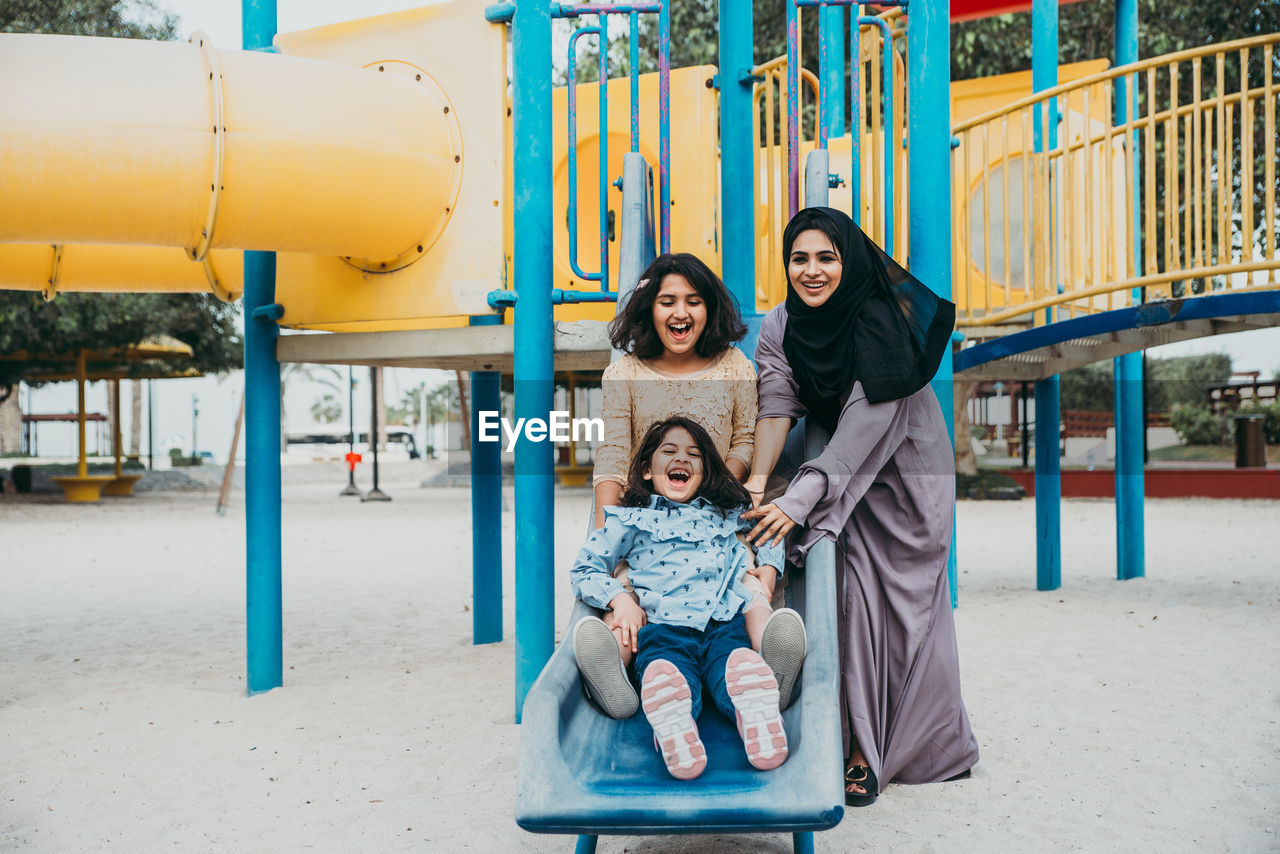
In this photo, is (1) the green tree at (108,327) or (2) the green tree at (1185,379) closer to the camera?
(1) the green tree at (108,327)

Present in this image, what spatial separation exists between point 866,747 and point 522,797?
4.31ft

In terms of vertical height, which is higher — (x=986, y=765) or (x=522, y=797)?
(x=522, y=797)

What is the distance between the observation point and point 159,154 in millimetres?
4039

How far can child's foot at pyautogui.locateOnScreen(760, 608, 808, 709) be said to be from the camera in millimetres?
2891

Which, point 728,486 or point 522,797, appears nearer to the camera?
point 522,797

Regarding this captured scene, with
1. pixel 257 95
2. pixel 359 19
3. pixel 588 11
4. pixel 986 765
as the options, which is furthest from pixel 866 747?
pixel 359 19

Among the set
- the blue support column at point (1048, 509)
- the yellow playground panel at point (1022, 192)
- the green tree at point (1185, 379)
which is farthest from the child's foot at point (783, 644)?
the green tree at point (1185, 379)

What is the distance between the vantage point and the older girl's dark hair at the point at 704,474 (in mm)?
3242

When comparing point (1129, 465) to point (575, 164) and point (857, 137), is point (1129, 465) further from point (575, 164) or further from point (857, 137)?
point (575, 164)

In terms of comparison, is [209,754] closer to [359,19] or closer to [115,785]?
[115,785]

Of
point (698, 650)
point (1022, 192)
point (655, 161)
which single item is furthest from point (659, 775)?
point (1022, 192)

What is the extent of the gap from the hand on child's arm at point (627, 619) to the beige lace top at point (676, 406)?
1.88 ft

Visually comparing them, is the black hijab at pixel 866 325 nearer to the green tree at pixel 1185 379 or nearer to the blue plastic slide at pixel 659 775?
the blue plastic slide at pixel 659 775

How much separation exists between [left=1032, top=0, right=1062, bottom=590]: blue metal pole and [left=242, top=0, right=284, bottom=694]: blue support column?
5069 mm
